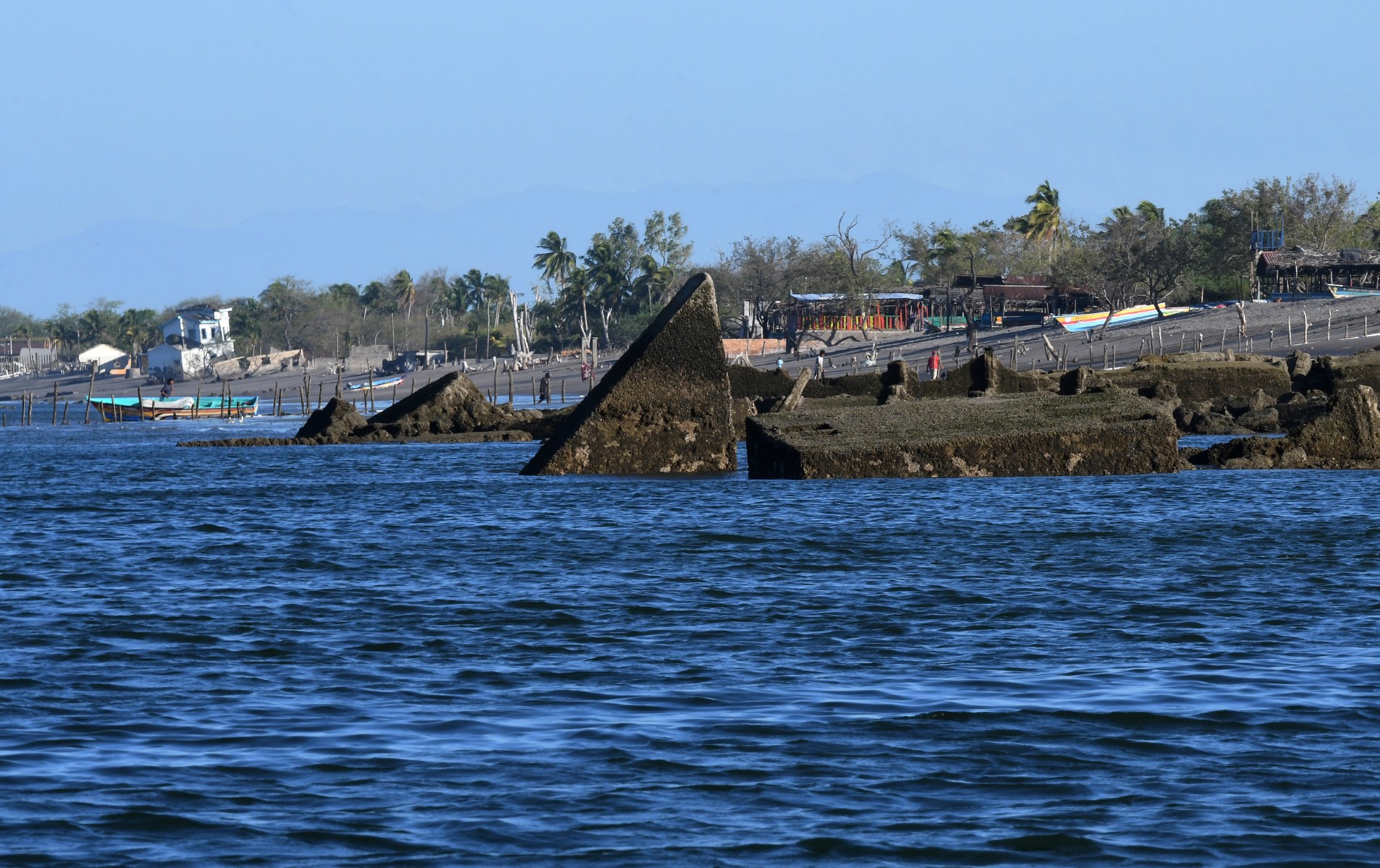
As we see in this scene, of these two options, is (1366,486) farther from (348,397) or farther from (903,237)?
(903,237)

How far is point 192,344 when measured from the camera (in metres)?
165

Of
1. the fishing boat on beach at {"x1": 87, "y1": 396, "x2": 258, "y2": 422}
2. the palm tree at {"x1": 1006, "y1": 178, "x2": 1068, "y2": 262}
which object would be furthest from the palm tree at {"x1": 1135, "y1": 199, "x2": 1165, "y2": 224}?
the fishing boat on beach at {"x1": 87, "y1": 396, "x2": 258, "y2": 422}

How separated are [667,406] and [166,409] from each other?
76.0m

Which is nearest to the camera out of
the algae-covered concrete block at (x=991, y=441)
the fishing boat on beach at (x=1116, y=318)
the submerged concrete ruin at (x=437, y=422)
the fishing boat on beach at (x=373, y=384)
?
the algae-covered concrete block at (x=991, y=441)

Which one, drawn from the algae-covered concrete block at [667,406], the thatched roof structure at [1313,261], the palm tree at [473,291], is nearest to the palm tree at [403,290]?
the palm tree at [473,291]

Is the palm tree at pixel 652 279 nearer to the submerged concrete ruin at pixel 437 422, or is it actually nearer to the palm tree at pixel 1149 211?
the palm tree at pixel 1149 211

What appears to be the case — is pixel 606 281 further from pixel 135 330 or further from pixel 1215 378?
pixel 1215 378

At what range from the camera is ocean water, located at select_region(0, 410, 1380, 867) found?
6766 mm

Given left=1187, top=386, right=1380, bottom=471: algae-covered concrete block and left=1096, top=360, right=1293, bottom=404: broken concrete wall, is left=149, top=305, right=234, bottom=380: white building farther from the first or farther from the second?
left=1187, top=386, right=1380, bottom=471: algae-covered concrete block

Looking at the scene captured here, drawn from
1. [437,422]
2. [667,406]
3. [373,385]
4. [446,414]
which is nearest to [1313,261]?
[373,385]

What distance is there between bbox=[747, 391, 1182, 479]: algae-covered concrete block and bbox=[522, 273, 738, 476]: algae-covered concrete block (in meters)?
1.29

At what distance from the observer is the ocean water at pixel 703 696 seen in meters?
6.77

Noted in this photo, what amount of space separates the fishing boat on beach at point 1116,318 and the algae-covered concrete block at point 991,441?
72.5m

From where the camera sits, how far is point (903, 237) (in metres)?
141
